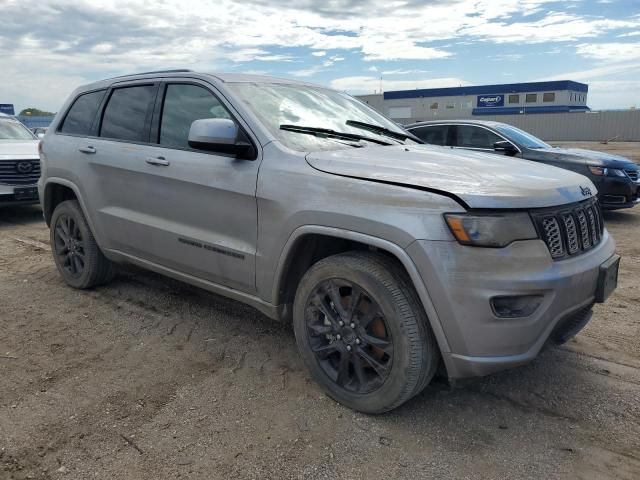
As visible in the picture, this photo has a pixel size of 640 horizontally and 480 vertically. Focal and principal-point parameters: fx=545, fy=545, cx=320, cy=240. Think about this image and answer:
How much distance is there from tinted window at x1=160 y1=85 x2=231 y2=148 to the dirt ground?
144cm

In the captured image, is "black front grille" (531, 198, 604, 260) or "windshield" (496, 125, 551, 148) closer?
"black front grille" (531, 198, 604, 260)

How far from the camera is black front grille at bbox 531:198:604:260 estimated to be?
104 inches

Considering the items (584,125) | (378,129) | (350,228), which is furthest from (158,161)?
(584,125)

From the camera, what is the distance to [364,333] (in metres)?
2.87

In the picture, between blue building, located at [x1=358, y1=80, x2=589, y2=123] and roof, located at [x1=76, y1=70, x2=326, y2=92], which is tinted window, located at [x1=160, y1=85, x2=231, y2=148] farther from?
blue building, located at [x1=358, y1=80, x2=589, y2=123]

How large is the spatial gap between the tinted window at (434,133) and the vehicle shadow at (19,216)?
255 inches

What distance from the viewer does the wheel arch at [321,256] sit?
8.52ft

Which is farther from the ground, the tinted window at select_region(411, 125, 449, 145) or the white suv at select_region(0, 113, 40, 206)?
the tinted window at select_region(411, 125, 449, 145)

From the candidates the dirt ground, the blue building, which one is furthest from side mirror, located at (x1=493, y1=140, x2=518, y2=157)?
the blue building

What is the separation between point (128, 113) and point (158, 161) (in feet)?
2.51

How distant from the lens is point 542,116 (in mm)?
44875

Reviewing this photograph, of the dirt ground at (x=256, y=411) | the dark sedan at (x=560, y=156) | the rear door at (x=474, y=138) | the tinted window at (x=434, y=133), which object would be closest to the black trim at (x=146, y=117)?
the dirt ground at (x=256, y=411)

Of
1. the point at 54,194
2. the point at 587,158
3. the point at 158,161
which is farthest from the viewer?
the point at 587,158

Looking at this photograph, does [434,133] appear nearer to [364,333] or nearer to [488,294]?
[364,333]
